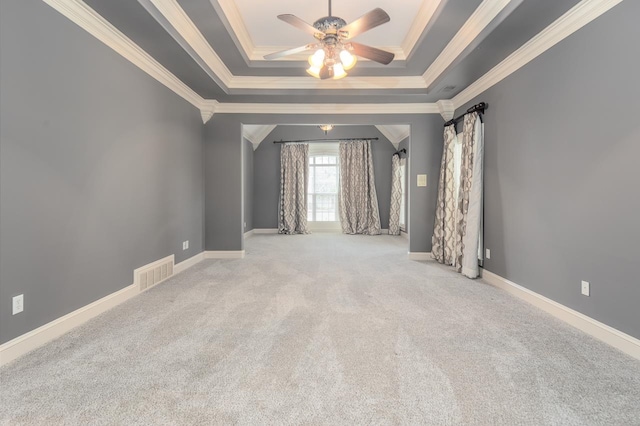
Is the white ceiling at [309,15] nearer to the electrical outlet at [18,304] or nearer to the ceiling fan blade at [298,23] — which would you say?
the ceiling fan blade at [298,23]

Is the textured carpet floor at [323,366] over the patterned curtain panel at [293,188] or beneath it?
beneath

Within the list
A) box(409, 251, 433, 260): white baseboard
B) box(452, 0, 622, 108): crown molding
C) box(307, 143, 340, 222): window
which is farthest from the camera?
box(307, 143, 340, 222): window

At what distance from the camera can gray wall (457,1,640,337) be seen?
1.94 meters

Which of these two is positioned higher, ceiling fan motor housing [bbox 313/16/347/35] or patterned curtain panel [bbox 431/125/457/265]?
ceiling fan motor housing [bbox 313/16/347/35]

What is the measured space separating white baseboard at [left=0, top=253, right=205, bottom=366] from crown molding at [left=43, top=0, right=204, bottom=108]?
2.27 m

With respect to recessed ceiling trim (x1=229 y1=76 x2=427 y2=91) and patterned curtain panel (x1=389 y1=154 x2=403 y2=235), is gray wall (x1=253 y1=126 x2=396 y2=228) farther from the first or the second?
recessed ceiling trim (x1=229 y1=76 x2=427 y2=91)

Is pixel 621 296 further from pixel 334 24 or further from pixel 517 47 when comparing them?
pixel 334 24

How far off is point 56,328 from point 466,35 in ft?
14.5

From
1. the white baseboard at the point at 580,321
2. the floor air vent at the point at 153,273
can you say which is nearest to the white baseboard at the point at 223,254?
the floor air vent at the point at 153,273

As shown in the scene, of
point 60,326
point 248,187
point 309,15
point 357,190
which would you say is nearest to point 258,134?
point 248,187

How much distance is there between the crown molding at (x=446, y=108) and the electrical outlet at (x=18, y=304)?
5.14 metres

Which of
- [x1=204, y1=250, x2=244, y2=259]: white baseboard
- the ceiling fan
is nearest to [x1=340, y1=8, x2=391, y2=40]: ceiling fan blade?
the ceiling fan

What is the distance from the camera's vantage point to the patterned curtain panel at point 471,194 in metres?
3.63

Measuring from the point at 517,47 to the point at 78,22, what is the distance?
153 inches
